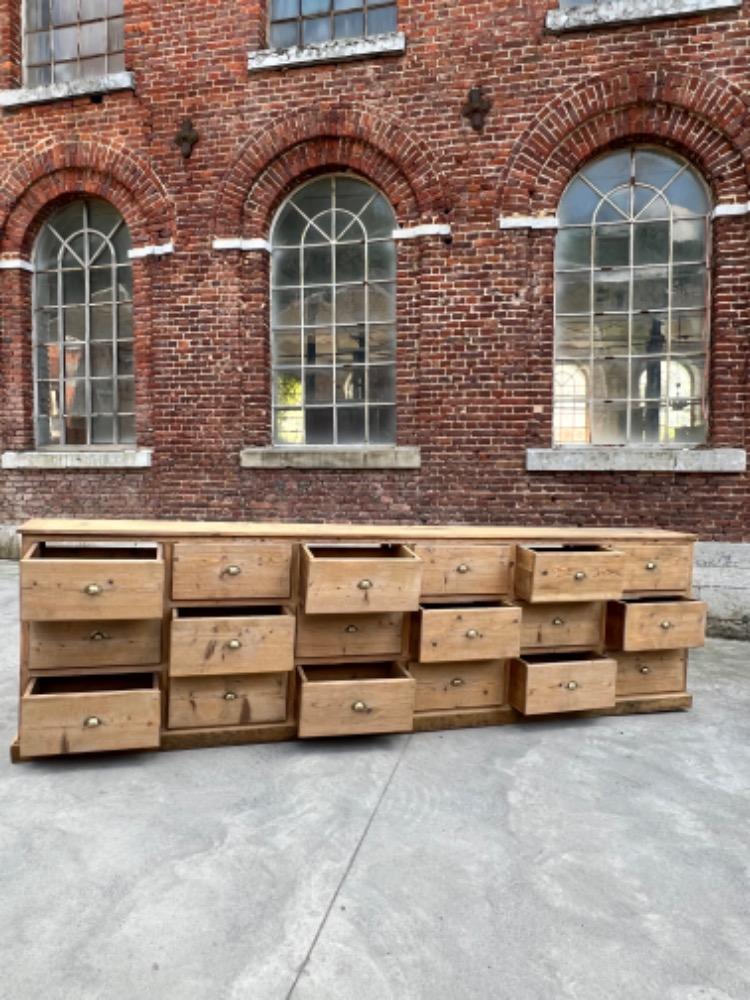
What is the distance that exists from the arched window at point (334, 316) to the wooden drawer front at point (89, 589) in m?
4.45

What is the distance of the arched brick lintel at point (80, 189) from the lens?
7.93 metres

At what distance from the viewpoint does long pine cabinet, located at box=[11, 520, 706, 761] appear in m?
3.44

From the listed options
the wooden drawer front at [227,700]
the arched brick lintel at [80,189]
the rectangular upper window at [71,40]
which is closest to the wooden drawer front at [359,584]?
the wooden drawer front at [227,700]

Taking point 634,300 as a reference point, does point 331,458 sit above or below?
below

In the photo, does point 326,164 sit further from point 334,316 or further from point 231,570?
point 231,570

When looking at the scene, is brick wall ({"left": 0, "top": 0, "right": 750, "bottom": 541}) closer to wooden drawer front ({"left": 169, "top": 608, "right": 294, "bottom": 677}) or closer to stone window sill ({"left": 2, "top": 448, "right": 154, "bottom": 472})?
stone window sill ({"left": 2, "top": 448, "right": 154, "bottom": 472})

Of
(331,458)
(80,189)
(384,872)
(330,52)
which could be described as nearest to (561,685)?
(384,872)

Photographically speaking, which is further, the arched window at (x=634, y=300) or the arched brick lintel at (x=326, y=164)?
the arched brick lintel at (x=326, y=164)

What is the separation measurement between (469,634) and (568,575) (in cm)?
69

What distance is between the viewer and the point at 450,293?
7121 millimetres

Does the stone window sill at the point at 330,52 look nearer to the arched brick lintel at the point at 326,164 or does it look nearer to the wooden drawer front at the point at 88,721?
A: the arched brick lintel at the point at 326,164

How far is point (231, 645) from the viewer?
11.9 ft

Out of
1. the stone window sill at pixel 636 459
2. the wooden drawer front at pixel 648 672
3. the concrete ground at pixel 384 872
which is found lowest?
the concrete ground at pixel 384 872

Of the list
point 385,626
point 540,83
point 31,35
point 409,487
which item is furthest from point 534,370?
point 31,35
